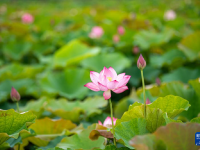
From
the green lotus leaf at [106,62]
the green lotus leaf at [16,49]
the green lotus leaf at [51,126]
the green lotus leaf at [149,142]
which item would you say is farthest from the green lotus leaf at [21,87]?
the green lotus leaf at [149,142]

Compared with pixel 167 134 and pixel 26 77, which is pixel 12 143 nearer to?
pixel 167 134

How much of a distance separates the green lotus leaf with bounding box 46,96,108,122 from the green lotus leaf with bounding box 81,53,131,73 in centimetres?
59

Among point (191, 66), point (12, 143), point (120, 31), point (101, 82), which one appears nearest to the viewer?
point (101, 82)

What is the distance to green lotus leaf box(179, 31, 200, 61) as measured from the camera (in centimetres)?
182

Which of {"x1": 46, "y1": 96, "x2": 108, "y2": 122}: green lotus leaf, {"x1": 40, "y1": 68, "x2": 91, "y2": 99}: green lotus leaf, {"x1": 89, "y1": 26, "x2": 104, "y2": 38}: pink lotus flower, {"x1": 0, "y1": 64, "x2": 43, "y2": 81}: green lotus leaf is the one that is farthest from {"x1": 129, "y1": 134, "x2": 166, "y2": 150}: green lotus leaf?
{"x1": 89, "y1": 26, "x2": 104, "y2": 38}: pink lotus flower

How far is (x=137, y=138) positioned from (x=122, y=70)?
143 cm

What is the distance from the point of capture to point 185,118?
106 centimetres

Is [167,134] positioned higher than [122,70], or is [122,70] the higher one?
[167,134]

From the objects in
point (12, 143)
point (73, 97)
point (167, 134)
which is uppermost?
point (167, 134)

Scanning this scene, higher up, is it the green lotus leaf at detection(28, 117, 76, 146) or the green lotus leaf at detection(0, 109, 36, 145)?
the green lotus leaf at detection(0, 109, 36, 145)

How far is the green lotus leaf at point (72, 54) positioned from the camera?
1983 mm

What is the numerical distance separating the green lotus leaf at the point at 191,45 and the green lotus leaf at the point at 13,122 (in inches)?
54.1

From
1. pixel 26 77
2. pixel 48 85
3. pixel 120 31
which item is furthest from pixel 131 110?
pixel 120 31

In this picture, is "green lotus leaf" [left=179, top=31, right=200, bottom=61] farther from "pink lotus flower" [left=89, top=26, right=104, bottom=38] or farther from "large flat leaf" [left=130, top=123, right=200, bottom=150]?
"large flat leaf" [left=130, top=123, right=200, bottom=150]
